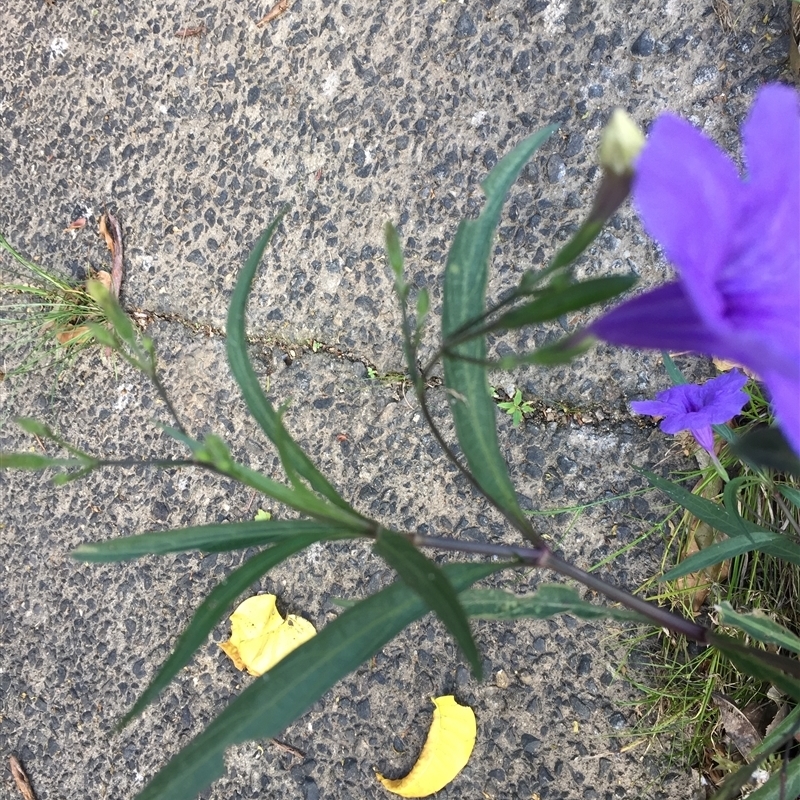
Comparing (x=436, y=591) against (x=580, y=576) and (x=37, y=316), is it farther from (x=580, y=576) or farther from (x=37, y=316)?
(x=37, y=316)

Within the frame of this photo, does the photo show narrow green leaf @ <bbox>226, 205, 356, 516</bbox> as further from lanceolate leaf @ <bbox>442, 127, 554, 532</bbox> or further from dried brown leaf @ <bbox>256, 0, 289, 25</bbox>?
dried brown leaf @ <bbox>256, 0, 289, 25</bbox>

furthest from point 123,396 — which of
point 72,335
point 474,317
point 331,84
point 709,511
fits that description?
point 709,511

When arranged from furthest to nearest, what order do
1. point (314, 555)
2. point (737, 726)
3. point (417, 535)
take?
point (314, 555)
point (737, 726)
point (417, 535)

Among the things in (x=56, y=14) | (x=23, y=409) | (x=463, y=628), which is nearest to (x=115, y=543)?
(x=463, y=628)

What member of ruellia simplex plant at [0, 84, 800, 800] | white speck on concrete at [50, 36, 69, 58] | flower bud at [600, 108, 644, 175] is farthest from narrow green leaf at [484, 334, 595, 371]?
white speck on concrete at [50, 36, 69, 58]

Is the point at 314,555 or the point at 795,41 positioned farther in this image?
the point at 314,555

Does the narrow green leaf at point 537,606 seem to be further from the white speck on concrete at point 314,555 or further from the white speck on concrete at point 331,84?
the white speck on concrete at point 331,84
